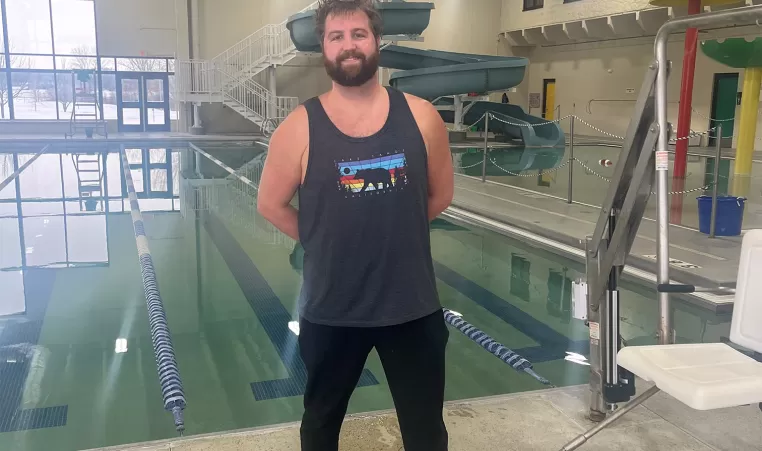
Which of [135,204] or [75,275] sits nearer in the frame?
[75,275]

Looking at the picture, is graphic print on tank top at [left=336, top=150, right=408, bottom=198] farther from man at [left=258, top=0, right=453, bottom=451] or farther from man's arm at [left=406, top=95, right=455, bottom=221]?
man's arm at [left=406, top=95, right=455, bottom=221]

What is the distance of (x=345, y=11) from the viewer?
153cm

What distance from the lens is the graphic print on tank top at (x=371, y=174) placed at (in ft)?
5.07

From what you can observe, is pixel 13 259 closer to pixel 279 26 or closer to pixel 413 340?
pixel 413 340

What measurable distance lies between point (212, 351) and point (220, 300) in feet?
3.18

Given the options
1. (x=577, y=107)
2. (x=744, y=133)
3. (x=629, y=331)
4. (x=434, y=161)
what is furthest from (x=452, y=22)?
(x=434, y=161)

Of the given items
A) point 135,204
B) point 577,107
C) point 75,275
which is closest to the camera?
point 75,275

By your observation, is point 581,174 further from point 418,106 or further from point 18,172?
point 418,106

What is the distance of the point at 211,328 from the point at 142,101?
1836 cm

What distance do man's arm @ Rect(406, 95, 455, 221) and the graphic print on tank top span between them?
0.36 ft

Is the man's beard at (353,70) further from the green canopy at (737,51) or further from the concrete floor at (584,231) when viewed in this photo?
the green canopy at (737,51)

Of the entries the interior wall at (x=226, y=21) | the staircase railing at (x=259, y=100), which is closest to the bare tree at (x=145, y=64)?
the interior wall at (x=226, y=21)

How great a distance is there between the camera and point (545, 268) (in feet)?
17.6

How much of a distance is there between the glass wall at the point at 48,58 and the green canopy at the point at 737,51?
16214mm
